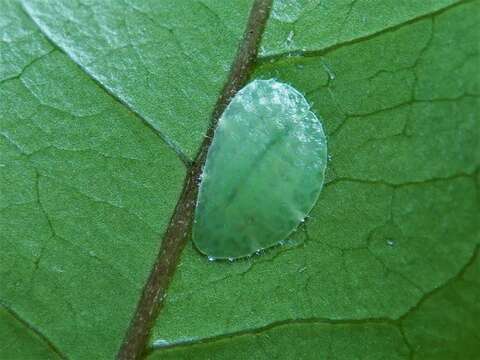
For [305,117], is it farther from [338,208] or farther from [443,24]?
[443,24]

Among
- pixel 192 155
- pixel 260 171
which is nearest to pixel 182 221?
pixel 192 155

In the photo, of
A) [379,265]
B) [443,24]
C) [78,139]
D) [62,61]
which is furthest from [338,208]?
[62,61]

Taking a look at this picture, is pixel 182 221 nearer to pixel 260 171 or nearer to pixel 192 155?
pixel 192 155

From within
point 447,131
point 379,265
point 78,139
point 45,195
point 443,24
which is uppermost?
point 443,24

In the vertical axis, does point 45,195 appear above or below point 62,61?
below

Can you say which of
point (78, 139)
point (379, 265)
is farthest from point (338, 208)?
point (78, 139)
